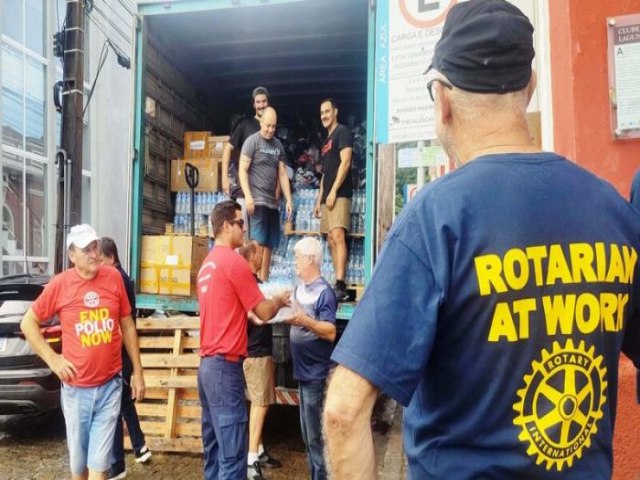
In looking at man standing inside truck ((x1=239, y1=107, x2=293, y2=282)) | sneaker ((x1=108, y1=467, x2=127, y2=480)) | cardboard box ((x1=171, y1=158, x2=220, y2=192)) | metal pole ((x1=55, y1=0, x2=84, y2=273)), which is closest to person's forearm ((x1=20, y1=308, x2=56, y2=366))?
sneaker ((x1=108, y1=467, x2=127, y2=480))

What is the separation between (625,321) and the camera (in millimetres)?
1259

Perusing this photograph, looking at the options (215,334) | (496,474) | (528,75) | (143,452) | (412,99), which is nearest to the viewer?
(496,474)

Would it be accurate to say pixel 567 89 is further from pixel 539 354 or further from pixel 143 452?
pixel 143 452

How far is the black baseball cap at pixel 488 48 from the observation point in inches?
46.1

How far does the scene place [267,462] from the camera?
4.99 meters

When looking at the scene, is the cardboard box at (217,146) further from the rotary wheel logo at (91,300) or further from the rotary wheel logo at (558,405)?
the rotary wheel logo at (558,405)

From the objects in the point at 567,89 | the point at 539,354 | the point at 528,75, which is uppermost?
the point at 567,89

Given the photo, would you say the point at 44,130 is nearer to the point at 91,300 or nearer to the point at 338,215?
the point at 338,215

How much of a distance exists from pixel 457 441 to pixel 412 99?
338 centimetres

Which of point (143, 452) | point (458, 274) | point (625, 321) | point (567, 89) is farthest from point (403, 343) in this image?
point (143, 452)

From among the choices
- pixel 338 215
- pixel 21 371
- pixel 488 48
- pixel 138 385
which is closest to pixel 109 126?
pixel 338 215

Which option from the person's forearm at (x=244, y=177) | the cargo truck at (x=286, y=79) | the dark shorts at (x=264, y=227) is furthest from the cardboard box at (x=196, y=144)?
the dark shorts at (x=264, y=227)

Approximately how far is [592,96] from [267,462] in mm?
3900

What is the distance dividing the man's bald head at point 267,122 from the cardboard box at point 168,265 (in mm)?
1484
